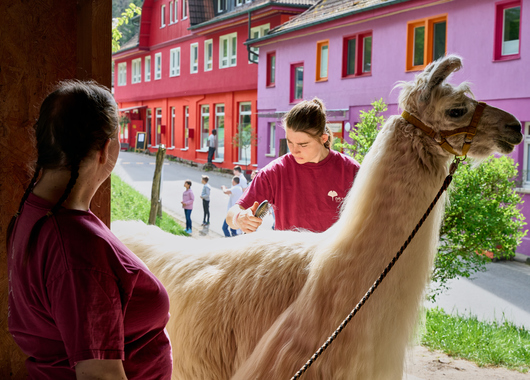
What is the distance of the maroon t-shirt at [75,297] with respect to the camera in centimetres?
135

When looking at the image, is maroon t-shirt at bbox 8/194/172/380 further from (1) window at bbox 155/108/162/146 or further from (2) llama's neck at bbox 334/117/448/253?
(1) window at bbox 155/108/162/146

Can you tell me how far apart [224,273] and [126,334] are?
4.76 ft

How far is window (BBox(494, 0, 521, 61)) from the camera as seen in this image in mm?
14938

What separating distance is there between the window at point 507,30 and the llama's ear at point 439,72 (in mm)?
13668

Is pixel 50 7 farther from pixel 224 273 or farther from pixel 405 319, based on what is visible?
pixel 405 319

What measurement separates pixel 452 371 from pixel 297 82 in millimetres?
19510

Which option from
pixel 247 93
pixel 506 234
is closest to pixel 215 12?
pixel 247 93

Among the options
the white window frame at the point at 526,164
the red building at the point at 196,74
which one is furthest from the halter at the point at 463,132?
the red building at the point at 196,74

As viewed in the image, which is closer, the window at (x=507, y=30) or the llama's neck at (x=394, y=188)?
the llama's neck at (x=394, y=188)

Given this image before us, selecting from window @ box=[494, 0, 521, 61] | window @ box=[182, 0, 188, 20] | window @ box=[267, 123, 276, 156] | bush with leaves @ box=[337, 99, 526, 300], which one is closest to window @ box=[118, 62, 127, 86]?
window @ box=[182, 0, 188, 20]

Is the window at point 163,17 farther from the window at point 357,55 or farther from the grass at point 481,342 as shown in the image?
the grass at point 481,342

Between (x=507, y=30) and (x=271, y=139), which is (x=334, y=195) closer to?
(x=507, y=30)

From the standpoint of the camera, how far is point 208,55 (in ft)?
105

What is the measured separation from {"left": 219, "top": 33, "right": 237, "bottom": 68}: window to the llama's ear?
27.2m
